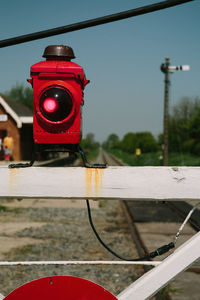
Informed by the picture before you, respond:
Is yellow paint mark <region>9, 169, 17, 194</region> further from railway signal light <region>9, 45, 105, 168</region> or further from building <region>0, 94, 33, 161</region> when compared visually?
building <region>0, 94, 33, 161</region>

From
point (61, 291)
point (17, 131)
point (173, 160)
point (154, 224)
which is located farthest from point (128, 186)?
point (173, 160)

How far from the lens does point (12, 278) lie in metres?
4.66

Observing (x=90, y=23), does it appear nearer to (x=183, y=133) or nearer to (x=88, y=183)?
(x=88, y=183)

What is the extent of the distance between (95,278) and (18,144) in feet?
69.9

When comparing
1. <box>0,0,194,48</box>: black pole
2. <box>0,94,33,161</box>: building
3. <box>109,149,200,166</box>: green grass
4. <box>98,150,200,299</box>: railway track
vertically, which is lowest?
<box>109,149,200,166</box>: green grass

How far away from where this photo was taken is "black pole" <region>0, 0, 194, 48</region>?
120 cm

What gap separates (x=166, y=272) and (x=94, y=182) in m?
0.40

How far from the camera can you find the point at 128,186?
1.21 metres

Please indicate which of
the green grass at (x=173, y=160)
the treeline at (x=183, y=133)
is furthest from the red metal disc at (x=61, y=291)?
the treeline at (x=183, y=133)

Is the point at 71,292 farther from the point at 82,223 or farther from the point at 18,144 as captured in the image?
the point at 18,144

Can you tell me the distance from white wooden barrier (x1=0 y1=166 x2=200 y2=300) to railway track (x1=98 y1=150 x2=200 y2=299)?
3.25m

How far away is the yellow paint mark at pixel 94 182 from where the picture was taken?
1.21 metres

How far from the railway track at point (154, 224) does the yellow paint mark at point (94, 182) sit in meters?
3.41

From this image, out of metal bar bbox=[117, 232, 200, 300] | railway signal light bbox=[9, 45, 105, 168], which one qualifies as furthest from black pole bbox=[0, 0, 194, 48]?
metal bar bbox=[117, 232, 200, 300]
